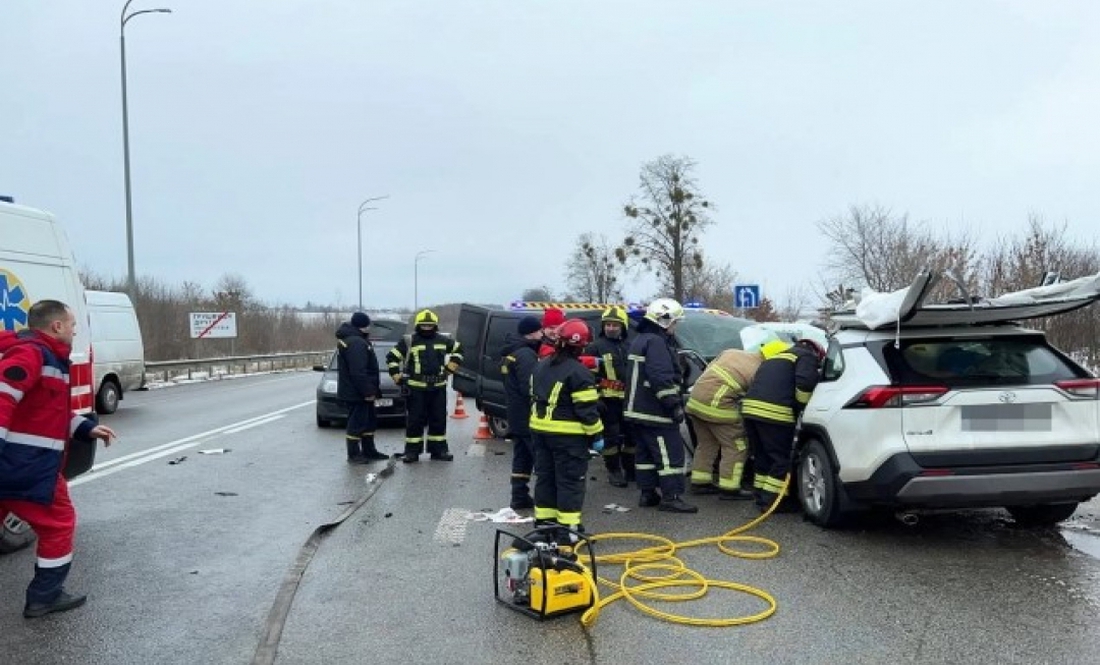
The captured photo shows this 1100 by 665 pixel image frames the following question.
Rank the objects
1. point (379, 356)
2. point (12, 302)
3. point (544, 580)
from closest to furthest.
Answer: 1. point (544, 580)
2. point (12, 302)
3. point (379, 356)

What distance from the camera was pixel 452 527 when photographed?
6.70 m

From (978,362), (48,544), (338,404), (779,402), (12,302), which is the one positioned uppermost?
(12,302)

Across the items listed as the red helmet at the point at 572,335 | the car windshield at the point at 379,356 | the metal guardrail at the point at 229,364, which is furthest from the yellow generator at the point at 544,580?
the metal guardrail at the point at 229,364

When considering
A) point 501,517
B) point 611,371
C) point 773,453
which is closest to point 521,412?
point 501,517

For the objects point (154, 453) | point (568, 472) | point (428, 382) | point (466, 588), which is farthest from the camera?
point (154, 453)

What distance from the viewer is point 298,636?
14.1 feet

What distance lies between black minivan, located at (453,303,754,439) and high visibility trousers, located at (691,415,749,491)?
0.75 metres

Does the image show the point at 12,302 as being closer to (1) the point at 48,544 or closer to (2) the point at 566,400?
(1) the point at 48,544

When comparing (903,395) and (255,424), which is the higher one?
(903,395)

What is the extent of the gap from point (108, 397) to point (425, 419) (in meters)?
9.75

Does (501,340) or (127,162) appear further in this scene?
(127,162)

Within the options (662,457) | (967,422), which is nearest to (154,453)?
(662,457)

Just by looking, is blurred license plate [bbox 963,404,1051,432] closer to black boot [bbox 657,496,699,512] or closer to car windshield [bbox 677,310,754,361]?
black boot [bbox 657,496,699,512]

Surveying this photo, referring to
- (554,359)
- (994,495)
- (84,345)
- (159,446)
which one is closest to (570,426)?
(554,359)
